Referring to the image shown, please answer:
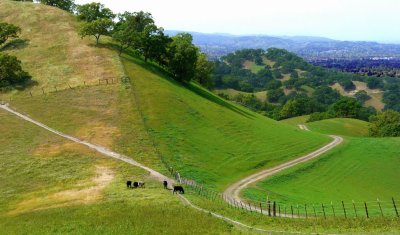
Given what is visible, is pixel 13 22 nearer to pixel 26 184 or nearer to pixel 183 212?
pixel 26 184

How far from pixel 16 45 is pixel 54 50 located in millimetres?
12070

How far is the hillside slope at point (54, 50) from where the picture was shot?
90000mm

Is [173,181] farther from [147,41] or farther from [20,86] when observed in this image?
[147,41]

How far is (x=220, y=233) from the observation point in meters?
32.5

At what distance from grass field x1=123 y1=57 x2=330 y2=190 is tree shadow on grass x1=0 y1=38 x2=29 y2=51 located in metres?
29.2

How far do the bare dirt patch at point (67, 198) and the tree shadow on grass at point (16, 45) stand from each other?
221ft

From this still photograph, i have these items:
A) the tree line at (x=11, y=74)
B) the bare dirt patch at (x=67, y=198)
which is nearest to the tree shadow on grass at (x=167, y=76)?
the tree line at (x=11, y=74)

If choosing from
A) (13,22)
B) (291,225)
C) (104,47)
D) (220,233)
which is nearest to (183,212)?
(220,233)

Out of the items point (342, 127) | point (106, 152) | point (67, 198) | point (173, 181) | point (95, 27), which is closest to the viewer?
point (67, 198)

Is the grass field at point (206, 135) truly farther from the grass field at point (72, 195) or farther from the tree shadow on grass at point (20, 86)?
the tree shadow on grass at point (20, 86)

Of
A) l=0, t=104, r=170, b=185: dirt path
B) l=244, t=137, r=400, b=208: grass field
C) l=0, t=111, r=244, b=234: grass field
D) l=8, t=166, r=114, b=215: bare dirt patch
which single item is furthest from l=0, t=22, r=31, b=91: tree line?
l=244, t=137, r=400, b=208: grass field

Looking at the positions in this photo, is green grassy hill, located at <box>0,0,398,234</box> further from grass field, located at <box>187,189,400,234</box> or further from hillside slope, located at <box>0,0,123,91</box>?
hillside slope, located at <box>0,0,123,91</box>

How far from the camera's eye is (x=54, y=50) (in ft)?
336

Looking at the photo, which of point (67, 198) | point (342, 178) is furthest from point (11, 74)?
point (342, 178)
